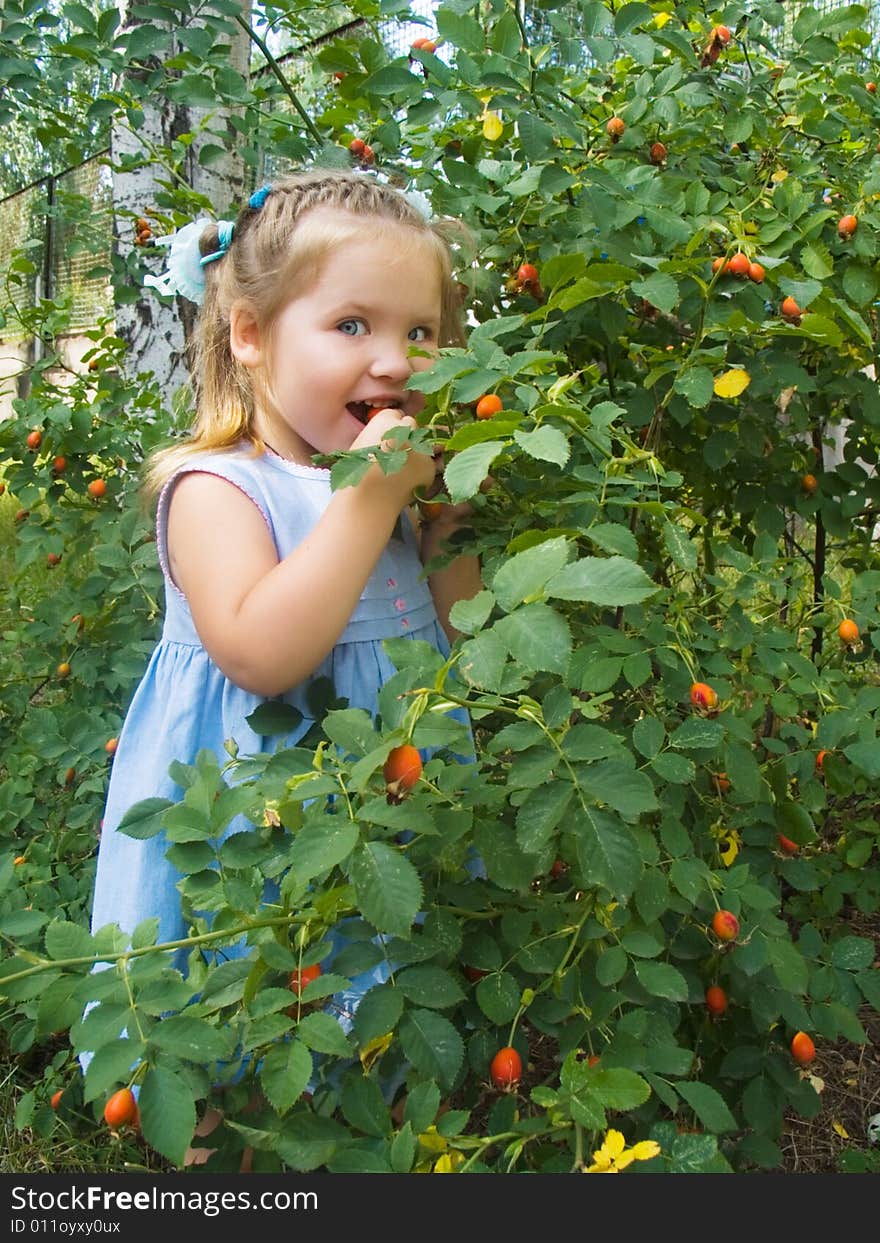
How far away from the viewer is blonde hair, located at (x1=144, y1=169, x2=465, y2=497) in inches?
51.6

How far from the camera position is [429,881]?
0.86m

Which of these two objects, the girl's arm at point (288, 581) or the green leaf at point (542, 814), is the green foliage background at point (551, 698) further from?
the girl's arm at point (288, 581)

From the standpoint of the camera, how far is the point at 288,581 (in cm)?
109

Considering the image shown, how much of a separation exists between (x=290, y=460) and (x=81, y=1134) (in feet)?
3.45

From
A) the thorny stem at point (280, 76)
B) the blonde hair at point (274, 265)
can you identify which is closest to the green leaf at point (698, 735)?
the blonde hair at point (274, 265)

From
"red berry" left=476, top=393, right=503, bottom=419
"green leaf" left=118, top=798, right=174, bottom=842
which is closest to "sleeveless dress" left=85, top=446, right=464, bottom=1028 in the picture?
"green leaf" left=118, top=798, right=174, bottom=842

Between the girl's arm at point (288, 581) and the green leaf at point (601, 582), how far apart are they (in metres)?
0.42

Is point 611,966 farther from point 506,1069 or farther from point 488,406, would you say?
point 488,406

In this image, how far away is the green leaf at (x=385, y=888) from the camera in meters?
0.68

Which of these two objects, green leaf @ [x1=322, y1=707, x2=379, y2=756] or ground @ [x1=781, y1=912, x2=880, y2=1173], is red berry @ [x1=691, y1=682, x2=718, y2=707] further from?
ground @ [x1=781, y1=912, x2=880, y2=1173]

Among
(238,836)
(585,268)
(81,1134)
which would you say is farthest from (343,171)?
(81,1134)

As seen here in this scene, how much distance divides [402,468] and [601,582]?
17.4 inches

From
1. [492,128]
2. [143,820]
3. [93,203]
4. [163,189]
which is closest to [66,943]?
[143,820]

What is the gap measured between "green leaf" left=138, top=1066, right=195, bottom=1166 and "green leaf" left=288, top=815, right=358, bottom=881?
0.54 ft
